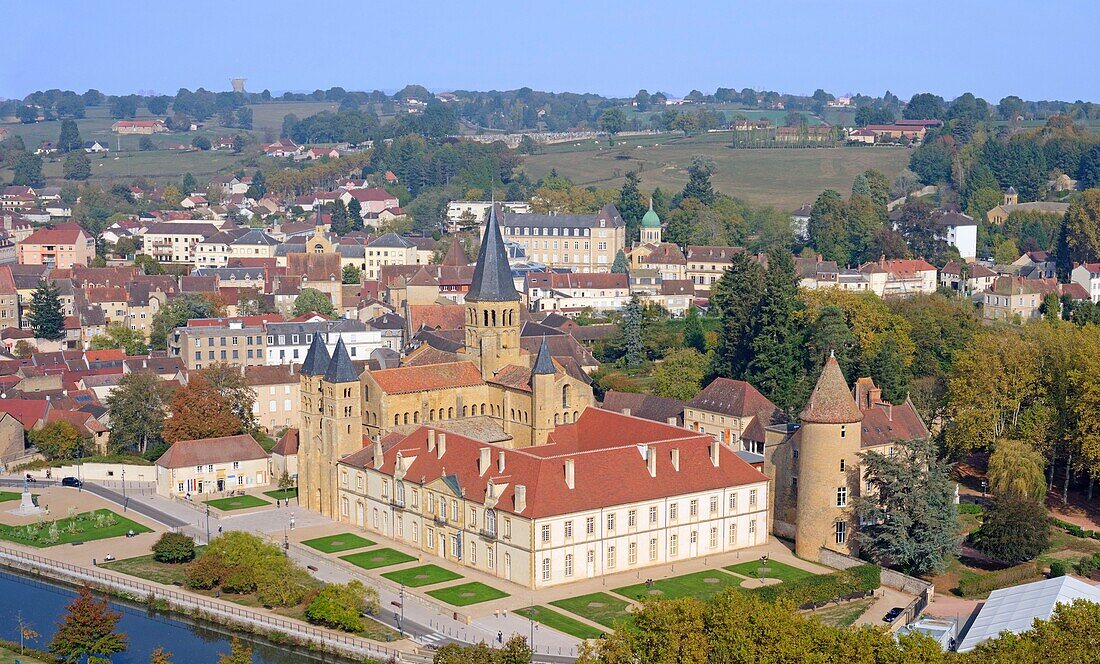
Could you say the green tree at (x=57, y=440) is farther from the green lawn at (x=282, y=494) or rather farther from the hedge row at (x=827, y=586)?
the hedge row at (x=827, y=586)

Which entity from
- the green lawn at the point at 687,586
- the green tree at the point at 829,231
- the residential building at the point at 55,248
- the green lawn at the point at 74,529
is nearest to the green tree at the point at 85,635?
the green lawn at the point at 74,529

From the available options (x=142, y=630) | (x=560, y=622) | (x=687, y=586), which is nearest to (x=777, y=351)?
(x=687, y=586)

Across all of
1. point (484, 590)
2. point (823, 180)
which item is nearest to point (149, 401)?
point (484, 590)

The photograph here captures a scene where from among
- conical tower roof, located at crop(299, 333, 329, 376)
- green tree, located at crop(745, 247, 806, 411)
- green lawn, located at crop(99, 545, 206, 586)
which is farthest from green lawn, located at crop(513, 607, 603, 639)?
green tree, located at crop(745, 247, 806, 411)

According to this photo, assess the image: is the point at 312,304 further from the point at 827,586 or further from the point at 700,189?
the point at 827,586

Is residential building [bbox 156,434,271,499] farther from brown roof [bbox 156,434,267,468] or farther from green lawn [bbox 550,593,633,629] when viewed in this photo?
green lawn [bbox 550,593,633,629]

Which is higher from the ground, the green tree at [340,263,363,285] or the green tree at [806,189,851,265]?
the green tree at [806,189,851,265]

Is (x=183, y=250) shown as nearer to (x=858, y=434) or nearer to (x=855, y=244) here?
(x=855, y=244)
